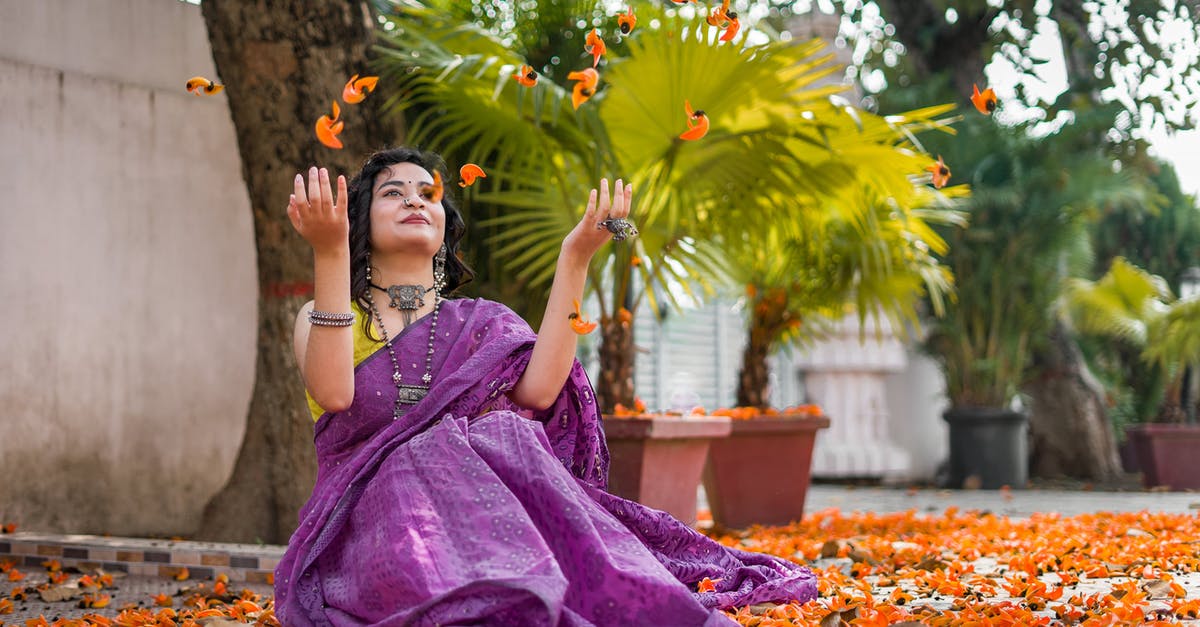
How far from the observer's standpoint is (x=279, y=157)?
4070 mm

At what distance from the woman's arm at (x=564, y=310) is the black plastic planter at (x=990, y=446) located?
20.4ft

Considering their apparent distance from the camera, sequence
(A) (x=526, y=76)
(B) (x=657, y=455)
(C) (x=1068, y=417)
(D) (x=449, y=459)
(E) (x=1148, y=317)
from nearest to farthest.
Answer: (D) (x=449, y=459), (A) (x=526, y=76), (B) (x=657, y=455), (E) (x=1148, y=317), (C) (x=1068, y=417)

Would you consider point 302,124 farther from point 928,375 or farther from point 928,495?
point 928,375

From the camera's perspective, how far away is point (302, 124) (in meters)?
4.09

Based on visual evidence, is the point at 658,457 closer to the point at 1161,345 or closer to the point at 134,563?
the point at 134,563

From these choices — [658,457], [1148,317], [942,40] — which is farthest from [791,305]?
[942,40]

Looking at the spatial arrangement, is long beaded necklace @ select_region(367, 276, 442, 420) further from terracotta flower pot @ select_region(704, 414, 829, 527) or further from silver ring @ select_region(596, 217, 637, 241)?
terracotta flower pot @ select_region(704, 414, 829, 527)

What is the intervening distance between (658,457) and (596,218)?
1978 millimetres

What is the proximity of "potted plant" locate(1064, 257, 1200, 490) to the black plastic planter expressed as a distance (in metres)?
0.78

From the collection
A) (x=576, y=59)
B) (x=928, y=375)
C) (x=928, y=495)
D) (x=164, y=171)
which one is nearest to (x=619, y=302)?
(x=576, y=59)

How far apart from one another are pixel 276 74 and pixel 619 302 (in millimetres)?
1519

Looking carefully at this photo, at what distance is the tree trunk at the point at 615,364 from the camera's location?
4406 millimetres

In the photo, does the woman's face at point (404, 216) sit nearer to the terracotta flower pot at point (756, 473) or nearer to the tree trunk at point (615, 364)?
the tree trunk at point (615, 364)

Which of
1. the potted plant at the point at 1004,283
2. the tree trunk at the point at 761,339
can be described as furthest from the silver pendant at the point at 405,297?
the potted plant at the point at 1004,283
